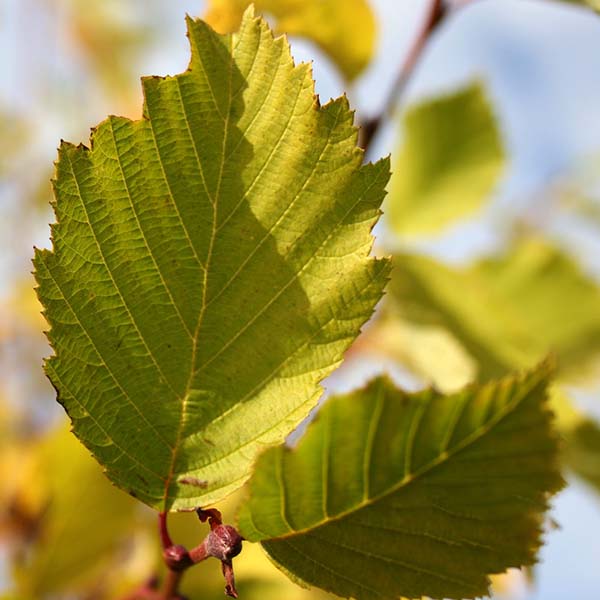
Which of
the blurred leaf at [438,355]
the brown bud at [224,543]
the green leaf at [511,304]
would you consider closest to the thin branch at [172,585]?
the brown bud at [224,543]

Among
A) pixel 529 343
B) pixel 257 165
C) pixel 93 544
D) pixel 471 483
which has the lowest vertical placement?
pixel 93 544

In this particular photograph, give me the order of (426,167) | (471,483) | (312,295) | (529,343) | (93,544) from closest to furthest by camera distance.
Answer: (471,483) → (312,295) → (93,544) → (529,343) → (426,167)

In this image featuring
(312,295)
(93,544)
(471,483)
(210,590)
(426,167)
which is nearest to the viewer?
(471,483)

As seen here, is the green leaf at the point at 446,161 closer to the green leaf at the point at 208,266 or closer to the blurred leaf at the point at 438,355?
the blurred leaf at the point at 438,355

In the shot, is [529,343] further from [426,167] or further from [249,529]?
[249,529]

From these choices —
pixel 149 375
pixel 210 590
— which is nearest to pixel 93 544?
pixel 210 590

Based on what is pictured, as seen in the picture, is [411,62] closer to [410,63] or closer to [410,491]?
[410,63]
